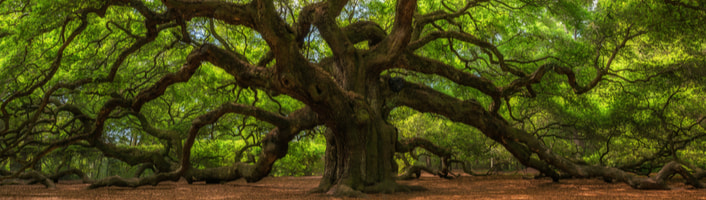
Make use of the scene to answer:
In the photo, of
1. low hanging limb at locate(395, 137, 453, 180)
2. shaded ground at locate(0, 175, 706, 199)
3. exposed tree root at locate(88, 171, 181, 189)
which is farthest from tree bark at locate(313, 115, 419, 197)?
exposed tree root at locate(88, 171, 181, 189)

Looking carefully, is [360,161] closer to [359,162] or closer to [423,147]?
[359,162]

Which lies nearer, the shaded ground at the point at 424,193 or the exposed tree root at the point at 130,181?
the shaded ground at the point at 424,193

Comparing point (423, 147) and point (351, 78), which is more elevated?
point (351, 78)

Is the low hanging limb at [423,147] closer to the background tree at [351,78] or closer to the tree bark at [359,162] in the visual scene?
the background tree at [351,78]

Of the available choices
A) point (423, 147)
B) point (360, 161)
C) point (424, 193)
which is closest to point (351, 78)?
point (360, 161)

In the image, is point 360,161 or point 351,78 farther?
point 351,78

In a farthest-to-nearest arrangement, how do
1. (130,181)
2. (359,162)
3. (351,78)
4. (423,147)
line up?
1. (423,147)
2. (130,181)
3. (351,78)
4. (359,162)

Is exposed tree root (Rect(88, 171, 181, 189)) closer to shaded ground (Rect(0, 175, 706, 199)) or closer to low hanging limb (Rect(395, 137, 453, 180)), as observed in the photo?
shaded ground (Rect(0, 175, 706, 199))

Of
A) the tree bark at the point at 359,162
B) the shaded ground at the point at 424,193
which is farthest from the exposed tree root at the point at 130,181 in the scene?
the tree bark at the point at 359,162

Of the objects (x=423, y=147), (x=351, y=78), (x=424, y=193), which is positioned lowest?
(x=424, y=193)

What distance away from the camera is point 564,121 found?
15.6 meters

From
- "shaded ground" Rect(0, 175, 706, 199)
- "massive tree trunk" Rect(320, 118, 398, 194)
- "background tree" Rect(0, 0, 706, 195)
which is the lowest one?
"shaded ground" Rect(0, 175, 706, 199)

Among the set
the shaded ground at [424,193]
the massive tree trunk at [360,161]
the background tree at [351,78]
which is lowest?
the shaded ground at [424,193]

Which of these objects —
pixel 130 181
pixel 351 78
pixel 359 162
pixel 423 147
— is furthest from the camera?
pixel 423 147
